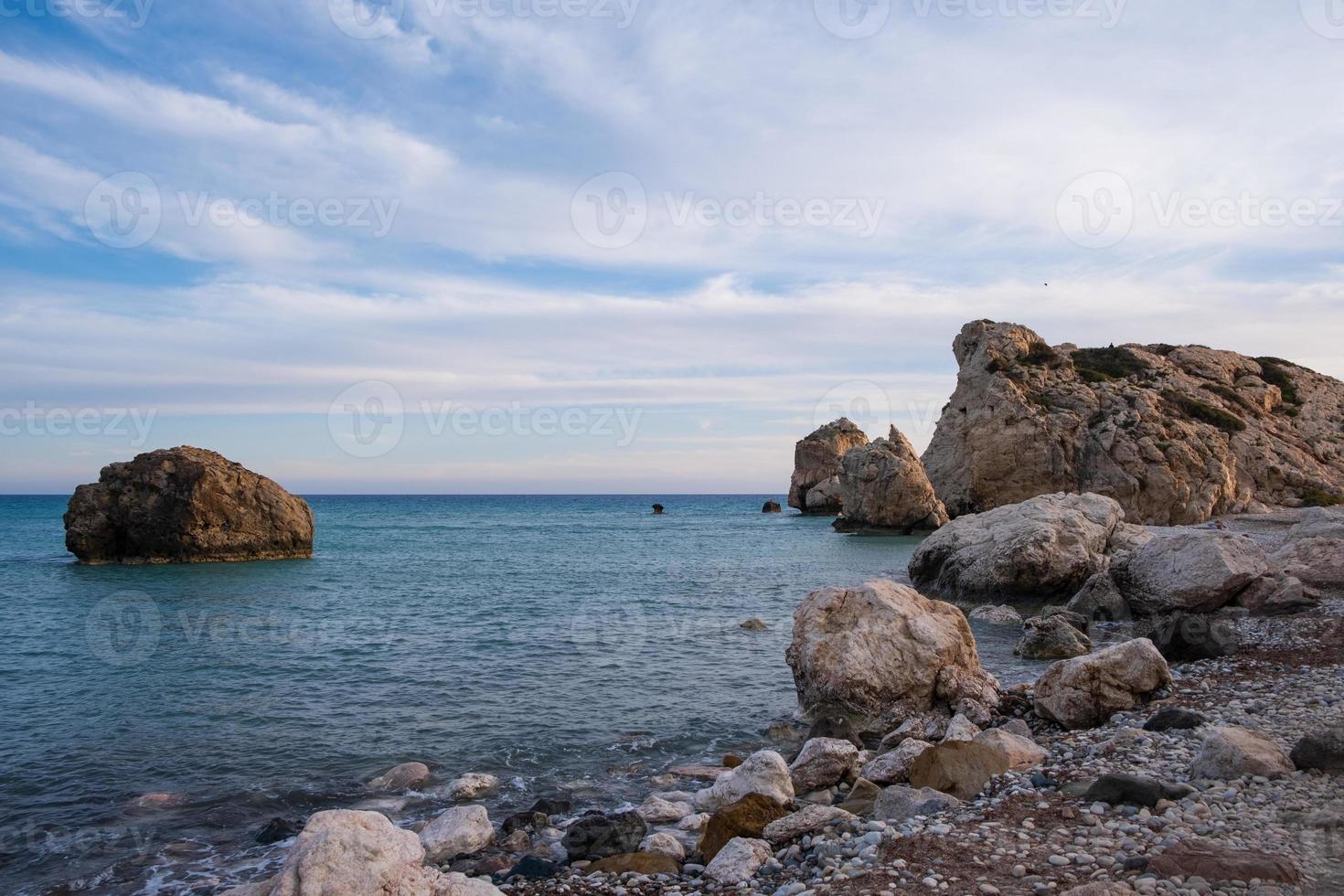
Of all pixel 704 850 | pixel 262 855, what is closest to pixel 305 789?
pixel 262 855

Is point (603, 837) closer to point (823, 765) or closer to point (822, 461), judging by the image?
point (823, 765)

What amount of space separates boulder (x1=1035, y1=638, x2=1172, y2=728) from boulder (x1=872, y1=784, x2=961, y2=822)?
15.6 feet

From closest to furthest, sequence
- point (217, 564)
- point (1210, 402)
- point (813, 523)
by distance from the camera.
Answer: point (217, 564) → point (1210, 402) → point (813, 523)

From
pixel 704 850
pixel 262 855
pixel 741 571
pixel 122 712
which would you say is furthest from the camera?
pixel 741 571

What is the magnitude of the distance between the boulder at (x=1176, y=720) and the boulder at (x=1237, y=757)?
2.10 meters

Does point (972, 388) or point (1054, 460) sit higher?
point (972, 388)

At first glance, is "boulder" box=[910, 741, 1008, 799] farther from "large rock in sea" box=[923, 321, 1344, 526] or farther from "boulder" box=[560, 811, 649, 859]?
"large rock in sea" box=[923, 321, 1344, 526]

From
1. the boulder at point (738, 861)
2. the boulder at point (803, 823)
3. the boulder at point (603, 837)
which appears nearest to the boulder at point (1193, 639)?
the boulder at point (803, 823)

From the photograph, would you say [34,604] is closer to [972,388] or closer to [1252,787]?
[1252,787]

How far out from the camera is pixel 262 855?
9.89m

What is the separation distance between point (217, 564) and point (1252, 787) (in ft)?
162

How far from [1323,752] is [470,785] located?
10321 mm

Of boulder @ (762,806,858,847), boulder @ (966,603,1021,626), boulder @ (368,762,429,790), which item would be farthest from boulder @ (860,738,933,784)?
boulder @ (966,603,1021,626)

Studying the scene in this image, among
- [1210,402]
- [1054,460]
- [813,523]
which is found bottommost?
[813,523]
